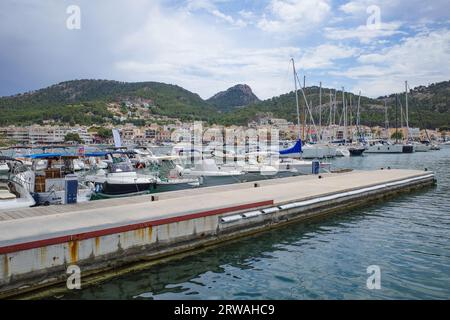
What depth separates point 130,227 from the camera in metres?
11.5

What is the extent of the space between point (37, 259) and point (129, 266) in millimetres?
2585

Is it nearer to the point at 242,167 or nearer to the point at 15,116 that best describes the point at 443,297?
the point at 242,167

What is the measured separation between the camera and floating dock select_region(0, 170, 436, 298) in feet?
31.6

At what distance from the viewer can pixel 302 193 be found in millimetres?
20234

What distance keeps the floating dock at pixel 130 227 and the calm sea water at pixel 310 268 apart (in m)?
0.63

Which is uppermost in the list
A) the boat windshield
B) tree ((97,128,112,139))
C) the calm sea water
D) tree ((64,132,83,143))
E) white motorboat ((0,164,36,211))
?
tree ((97,128,112,139))

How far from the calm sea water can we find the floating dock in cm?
63

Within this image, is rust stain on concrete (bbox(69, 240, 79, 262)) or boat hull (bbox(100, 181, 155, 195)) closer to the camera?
rust stain on concrete (bbox(69, 240, 79, 262))

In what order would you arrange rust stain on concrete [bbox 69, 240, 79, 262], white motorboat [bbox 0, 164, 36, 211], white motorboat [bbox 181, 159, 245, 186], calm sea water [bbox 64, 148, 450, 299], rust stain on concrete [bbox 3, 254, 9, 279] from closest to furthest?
rust stain on concrete [bbox 3, 254, 9, 279]
calm sea water [bbox 64, 148, 450, 299]
rust stain on concrete [bbox 69, 240, 79, 262]
white motorboat [bbox 0, 164, 36, 211]
white motorboat [bbox 181, 159, 245, 186]

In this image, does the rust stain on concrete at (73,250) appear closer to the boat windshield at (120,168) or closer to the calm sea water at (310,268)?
the calm sea water at (310,268)

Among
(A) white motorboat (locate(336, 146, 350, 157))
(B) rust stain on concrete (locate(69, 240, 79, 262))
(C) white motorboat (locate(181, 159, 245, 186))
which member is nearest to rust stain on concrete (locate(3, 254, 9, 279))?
(B) rust stain on concrete (locate(69, 240, 79, 262))

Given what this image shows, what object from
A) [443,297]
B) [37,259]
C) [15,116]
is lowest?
[443,297]

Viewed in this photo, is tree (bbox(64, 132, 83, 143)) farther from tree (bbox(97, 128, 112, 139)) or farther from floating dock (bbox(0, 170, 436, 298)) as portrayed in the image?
floating dock (bbox(0, 170, 436, 298))
